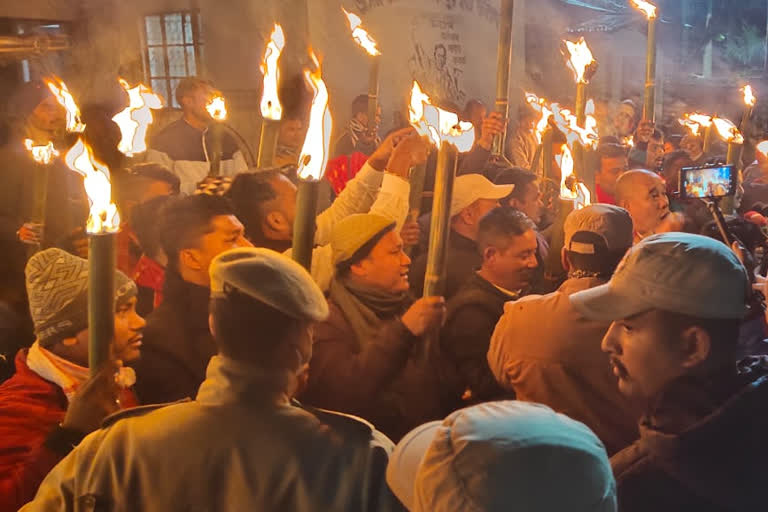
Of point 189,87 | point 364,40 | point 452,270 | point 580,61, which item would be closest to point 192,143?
point 189,87

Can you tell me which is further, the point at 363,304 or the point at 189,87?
the point at 189,87

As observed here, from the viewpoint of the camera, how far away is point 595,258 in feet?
8.97

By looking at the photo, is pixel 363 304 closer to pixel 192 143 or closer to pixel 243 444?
pixel 243 444

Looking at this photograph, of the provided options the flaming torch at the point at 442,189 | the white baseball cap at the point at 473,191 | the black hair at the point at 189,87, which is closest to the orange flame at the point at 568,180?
the flaming torch at the point at 442,189

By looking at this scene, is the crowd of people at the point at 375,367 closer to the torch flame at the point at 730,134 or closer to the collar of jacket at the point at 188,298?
the collar of jacket at the point at 188,298

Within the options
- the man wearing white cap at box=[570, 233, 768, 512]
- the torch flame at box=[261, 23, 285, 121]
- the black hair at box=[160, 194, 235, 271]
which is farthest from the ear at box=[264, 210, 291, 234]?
the man wearing white cap at box=[570, 233, 768, 512]

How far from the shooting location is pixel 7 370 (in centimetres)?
344

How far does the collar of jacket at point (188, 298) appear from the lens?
2.70 m

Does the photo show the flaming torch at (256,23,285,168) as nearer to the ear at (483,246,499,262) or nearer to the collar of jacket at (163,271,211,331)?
the collar of jacket at (163,271,211,331)

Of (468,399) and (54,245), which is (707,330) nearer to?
(468,399)

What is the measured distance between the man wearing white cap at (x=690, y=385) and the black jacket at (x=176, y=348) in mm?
1316

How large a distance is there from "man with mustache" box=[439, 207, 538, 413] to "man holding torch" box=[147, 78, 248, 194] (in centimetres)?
201

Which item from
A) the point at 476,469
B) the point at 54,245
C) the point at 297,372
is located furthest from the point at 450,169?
the point at 54,245

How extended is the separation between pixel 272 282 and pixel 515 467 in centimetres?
74
